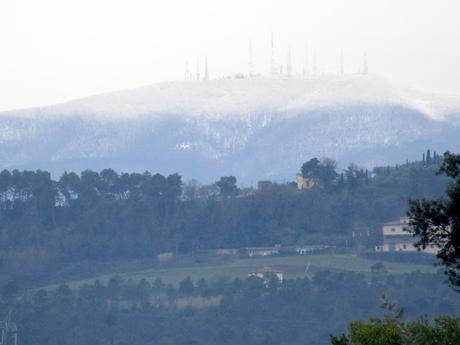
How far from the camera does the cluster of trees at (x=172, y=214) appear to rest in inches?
5172

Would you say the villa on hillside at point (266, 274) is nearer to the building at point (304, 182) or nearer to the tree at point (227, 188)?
the building at point (304, 182)

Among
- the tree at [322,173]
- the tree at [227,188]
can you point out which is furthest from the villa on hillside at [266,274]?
the tree at [227,188]

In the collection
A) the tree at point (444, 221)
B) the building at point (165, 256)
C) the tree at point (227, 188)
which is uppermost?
the tree at point (227, 188)

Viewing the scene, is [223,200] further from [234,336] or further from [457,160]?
[457,160]

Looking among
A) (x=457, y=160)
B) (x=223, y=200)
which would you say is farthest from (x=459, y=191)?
(x=223, y=200)

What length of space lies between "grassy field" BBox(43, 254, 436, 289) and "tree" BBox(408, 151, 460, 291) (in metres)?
76.0

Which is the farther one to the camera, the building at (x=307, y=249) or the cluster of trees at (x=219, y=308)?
the building at (x=307, y=249)

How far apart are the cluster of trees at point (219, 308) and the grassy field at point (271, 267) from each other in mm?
2852

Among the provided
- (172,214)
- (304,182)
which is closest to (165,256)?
(172,214)

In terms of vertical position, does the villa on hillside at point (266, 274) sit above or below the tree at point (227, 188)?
below

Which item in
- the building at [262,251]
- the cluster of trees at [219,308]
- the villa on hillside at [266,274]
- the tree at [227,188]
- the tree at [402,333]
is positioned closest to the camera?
the tree at [402,333]

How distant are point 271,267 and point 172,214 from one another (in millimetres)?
20725

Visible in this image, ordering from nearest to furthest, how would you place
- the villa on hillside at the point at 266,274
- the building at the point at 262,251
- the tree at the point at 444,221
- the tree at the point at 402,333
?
the tree at the point at 402,333 → the tree at the point at 444,221 → the villa on hillside at the point at 266,274 → the building at the point at 262,251

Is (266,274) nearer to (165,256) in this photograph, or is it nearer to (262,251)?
(262,251)
